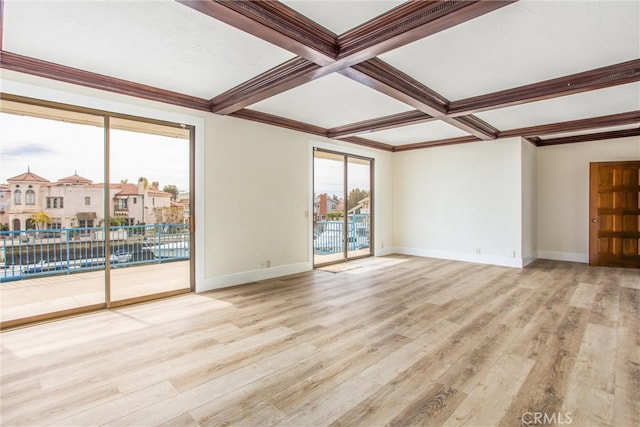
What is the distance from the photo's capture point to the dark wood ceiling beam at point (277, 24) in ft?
6.91

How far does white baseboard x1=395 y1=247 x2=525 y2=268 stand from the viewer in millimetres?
6265

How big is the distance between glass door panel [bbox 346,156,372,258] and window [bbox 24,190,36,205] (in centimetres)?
513

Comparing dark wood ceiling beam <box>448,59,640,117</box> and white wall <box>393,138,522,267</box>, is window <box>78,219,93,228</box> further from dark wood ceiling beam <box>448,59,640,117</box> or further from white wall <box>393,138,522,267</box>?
white wall <box>393,138,522,267</box>

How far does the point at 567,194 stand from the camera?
6.87 meters

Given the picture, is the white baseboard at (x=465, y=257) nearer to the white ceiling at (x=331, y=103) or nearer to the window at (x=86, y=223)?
the white ceiling at (x=331, y=103)

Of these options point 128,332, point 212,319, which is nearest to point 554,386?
point 212,319

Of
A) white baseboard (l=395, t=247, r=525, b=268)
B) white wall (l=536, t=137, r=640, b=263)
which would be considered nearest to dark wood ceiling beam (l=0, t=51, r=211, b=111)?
white baseboard (l=395, t=247, r=525, b=268)

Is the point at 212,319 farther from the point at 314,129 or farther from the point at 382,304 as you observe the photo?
the point at 314,129

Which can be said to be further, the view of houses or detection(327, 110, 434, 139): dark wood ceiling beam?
detection(327, 110, 434, 139): dark wood ceiling beam

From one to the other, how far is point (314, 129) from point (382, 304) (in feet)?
11.3

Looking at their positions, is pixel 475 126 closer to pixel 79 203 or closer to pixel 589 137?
pixel 589 137

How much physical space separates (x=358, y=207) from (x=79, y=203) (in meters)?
5.22

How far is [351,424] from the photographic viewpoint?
182 cm

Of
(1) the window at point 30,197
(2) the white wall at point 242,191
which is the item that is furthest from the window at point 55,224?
(2) the white wall at point 242,191
